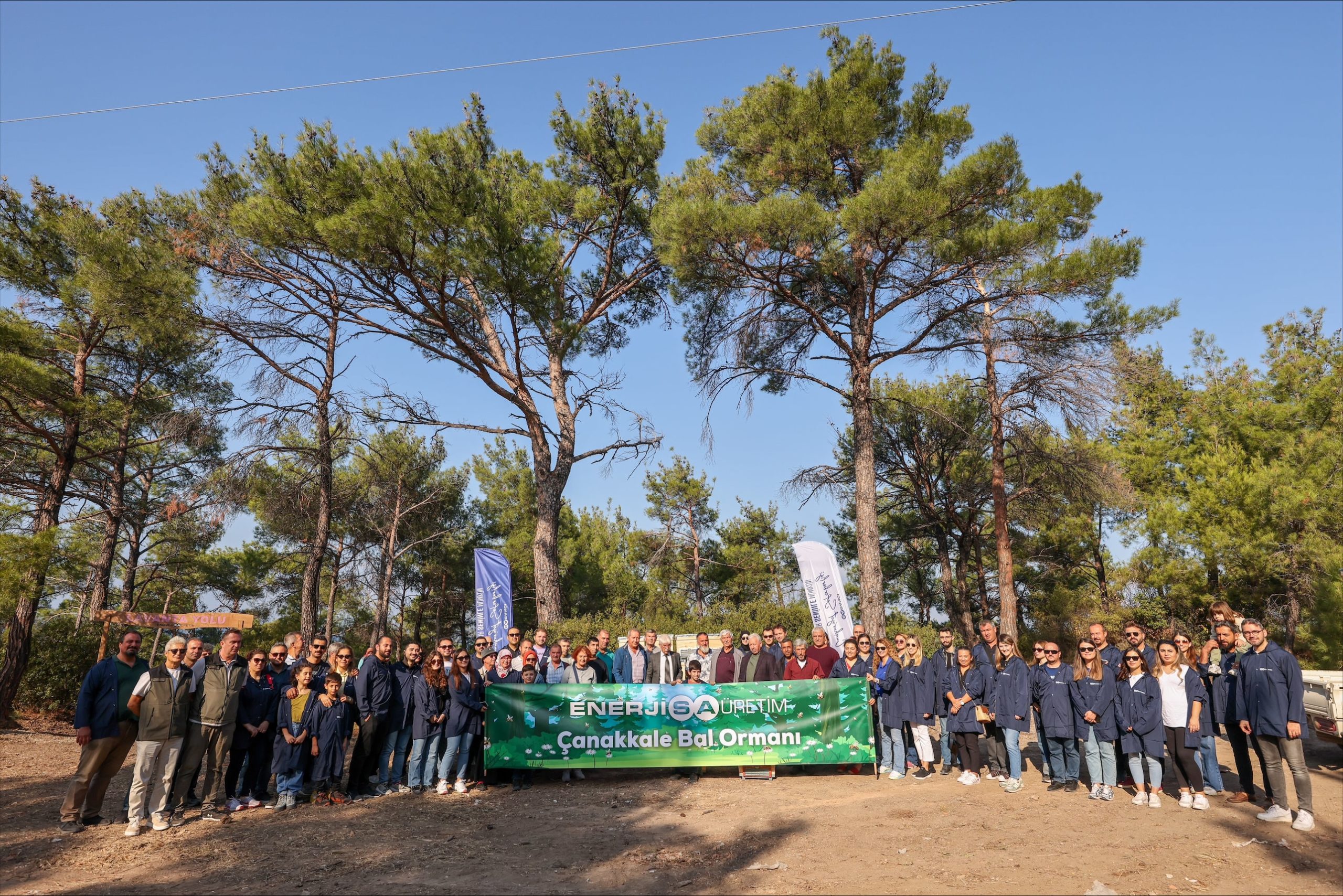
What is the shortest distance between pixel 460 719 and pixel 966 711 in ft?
17.3

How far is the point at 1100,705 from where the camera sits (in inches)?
288

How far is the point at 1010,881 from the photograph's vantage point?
4.97 meters

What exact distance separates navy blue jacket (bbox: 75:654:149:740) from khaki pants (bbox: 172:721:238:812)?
A: 56 centimetres

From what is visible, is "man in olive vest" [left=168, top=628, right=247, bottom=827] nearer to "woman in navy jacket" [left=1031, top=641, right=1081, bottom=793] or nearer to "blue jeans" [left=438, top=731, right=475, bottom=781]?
"blue jeans" [left=438, top=731, right=475, bottom=781]

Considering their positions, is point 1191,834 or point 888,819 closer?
point 1191,834

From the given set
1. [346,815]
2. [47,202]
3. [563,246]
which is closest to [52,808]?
[346,815]

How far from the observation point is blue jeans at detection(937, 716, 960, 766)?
867 cm

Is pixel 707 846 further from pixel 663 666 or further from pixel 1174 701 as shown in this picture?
pixel 1174 701

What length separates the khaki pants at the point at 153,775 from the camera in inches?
255

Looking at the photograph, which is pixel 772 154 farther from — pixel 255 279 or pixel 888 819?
pixel 888 819

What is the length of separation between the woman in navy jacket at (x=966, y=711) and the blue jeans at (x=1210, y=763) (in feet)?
6.39

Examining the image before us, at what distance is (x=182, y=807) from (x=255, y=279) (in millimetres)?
9858

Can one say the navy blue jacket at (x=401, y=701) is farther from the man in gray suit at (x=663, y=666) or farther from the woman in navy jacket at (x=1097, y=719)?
the woman in navy jacket at (x=1097, y=719)

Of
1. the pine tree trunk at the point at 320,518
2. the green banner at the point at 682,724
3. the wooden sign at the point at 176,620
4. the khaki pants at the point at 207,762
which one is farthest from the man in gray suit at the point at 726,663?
the wooden sign at the point at 176,620
